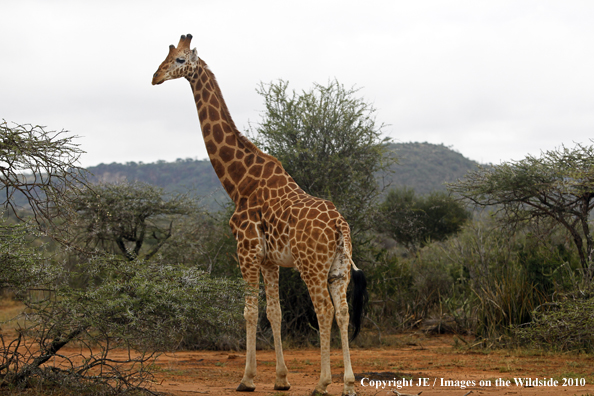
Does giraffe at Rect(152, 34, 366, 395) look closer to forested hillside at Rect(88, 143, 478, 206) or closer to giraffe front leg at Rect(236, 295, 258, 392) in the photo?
giraffe front leg at Rect(236, 295, 258, 392)

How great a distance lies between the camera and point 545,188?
35.2ft

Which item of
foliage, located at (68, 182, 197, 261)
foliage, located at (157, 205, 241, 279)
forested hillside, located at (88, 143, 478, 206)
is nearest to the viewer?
foliage, located at (157, 205, 241, 279)

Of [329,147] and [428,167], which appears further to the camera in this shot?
[428,167]

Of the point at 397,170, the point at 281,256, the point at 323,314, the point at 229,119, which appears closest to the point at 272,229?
the point at 281,256

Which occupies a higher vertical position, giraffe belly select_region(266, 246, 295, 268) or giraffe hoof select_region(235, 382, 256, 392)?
giraffe belly select_region(266, 246, 295, 268)

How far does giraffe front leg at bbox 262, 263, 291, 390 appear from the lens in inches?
250

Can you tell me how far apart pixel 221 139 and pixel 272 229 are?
1.53 metres

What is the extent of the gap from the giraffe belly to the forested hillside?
85.0ft

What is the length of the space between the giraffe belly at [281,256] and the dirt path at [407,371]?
4.84 ft

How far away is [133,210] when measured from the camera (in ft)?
40.7

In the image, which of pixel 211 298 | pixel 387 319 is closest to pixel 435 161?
pixel 387 319

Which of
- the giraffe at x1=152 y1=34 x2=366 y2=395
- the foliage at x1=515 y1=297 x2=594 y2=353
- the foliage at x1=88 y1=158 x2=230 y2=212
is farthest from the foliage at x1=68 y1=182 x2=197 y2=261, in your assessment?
the foliage at x1=88 y1=158 x2=230 y2=212

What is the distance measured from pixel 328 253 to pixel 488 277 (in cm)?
587

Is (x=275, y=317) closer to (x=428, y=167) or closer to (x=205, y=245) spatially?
(x=205, y=245)
